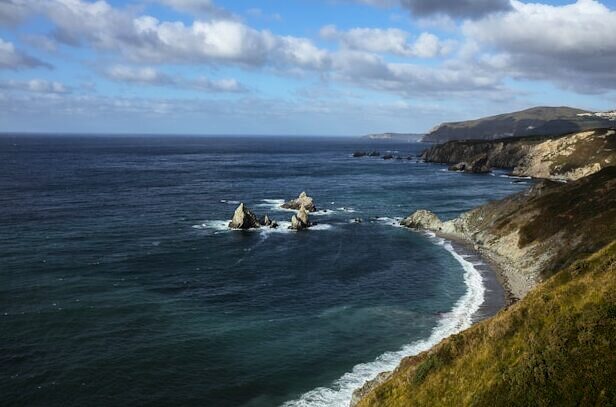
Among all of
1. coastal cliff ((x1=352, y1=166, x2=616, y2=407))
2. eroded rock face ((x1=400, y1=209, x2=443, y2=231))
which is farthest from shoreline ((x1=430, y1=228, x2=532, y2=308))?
coastal cliff ((x1=352, y1=166, x2=616, y2=407))

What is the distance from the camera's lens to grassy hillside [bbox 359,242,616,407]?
26688mm

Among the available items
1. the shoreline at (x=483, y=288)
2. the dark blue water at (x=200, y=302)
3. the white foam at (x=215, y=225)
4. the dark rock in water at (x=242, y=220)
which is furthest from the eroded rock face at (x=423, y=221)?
the white foam at (x=215, y=225)

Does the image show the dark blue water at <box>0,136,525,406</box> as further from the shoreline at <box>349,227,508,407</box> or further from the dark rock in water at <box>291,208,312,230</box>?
the dark rock in water at <box>291,208,312,230</box>

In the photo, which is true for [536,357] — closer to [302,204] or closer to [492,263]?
[492,263]

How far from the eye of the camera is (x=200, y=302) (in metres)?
59.9

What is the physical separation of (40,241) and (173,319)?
134ft

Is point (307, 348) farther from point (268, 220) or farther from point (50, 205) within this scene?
point (50, 205)

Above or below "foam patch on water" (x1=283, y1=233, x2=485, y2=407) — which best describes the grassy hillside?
above

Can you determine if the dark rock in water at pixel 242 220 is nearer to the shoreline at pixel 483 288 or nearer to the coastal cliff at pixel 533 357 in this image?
the shoreline at pixel 483 288

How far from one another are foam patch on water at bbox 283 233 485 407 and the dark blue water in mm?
223

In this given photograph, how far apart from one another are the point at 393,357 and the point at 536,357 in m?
19.8

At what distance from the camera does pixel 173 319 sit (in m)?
54.5

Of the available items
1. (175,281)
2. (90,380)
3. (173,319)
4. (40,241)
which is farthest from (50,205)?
(90,380)

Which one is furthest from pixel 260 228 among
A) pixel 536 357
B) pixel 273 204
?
pixel 536 357
